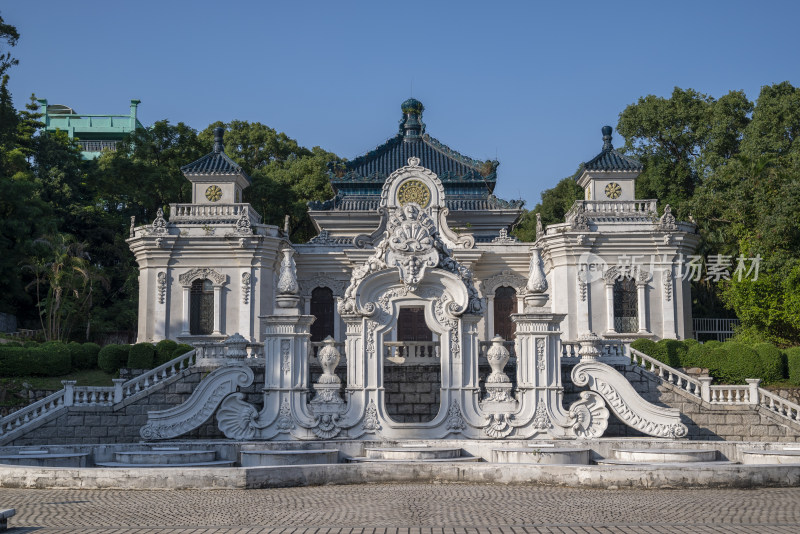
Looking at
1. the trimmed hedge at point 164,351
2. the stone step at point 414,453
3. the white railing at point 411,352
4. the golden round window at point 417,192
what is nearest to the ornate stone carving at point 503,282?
the golden round window at point 417,192

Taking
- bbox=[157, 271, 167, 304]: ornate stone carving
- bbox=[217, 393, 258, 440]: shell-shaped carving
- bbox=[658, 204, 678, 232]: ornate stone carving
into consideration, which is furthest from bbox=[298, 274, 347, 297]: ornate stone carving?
bbox=[217, 393, 258, 440]: shell-shaped carving

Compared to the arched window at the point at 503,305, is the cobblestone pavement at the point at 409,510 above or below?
below

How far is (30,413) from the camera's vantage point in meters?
25.8

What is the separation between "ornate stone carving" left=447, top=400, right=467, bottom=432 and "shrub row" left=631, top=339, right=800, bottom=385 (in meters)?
10.3

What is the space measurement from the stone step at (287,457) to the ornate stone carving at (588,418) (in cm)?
614

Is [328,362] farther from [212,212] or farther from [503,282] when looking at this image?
[212,212]

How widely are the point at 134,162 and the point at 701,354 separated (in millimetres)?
31067

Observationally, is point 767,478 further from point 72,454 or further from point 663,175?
point 663,175

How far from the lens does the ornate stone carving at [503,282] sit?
38.1 meters

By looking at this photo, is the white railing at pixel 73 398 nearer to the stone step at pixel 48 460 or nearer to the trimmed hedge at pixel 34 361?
the trimmed hedge at pixel 34 361

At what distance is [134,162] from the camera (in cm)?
4766

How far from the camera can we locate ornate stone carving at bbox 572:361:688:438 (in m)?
22.6

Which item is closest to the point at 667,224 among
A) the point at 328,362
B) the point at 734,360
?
the point at 734,360

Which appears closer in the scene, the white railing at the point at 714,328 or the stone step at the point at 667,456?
the stone step at the point at 667,456
